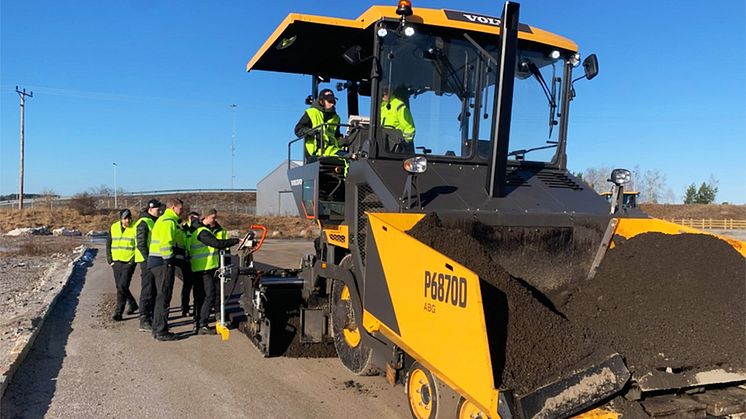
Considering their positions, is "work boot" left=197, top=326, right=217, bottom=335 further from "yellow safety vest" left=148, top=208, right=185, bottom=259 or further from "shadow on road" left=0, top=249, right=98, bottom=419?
"shadow on road" left=0, top=249, right=98, bottom=419

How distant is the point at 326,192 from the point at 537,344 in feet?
11.1

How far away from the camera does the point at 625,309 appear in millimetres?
3609

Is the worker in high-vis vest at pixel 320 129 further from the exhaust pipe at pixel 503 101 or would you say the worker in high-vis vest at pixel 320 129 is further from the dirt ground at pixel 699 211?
the dirt ground at pixel 699 211

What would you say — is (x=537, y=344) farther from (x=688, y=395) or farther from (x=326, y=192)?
(x=326, y=192)

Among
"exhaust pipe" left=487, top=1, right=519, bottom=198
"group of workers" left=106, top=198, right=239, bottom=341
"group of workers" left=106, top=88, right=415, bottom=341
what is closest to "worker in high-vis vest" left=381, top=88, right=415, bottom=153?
"exhaust pipe" left=487, top=1, right=519, bottom=198

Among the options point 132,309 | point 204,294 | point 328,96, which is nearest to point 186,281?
point 204,294

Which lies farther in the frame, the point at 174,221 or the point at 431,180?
the point at 174,221

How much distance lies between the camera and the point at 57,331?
725 centimetres

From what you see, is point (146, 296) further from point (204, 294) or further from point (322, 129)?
point (322, 129)

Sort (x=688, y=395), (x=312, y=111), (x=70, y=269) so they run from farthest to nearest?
(x=70, y=269), (x=312, y=111), (x=688, y=395)

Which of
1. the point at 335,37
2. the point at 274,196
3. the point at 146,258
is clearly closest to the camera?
the point at 335,37

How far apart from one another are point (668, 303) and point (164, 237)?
5.69 metres

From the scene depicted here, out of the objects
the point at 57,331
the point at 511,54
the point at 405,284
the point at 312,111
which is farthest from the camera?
the point at 57,331

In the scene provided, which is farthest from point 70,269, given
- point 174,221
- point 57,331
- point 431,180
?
point 431,180
